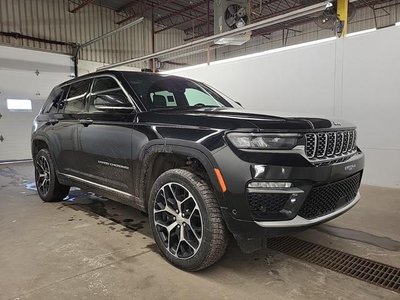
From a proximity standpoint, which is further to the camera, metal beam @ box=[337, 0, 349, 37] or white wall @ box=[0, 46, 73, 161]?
white wall @ box=[0, 46, 73, 161]

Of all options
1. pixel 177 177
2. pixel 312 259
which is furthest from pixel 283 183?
pixel 312 259

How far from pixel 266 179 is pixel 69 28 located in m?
11.1

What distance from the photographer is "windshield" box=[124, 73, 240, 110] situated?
2.83m

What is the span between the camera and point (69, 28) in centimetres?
1068

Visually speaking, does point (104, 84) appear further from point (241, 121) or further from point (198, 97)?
point (241, 121)

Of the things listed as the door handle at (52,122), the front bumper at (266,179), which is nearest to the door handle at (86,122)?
the door handle at (52,122)

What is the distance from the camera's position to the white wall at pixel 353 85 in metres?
4.52

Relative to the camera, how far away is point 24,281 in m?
2.15

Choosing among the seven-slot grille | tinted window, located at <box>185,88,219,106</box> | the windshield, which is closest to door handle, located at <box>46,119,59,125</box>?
the windshield

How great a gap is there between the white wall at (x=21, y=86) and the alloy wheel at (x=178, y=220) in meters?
8.36

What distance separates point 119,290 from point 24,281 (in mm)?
713

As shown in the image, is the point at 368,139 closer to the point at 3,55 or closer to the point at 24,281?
the point at 24,281

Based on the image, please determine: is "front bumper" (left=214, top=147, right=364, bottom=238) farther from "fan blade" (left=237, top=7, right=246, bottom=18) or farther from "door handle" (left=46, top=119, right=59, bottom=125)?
"fan blade" (left=237, top=7, right=246, bottom=18)

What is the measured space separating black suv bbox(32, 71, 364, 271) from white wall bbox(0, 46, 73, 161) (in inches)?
278
